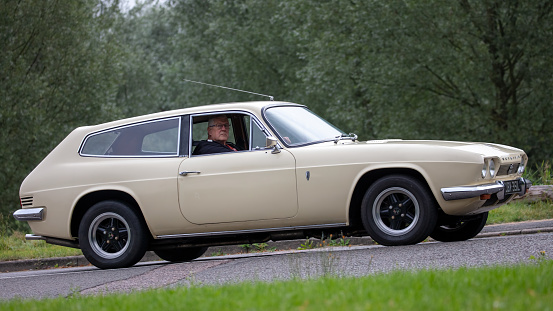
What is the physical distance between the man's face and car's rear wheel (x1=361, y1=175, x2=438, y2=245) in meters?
2.00

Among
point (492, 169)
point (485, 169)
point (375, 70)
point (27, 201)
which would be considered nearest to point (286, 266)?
point (485, 169)

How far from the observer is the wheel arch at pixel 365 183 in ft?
29.1

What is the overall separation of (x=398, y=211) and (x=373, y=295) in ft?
12.2

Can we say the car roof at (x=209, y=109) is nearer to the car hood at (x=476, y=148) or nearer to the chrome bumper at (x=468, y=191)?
the car hood at (x=476, y=148)

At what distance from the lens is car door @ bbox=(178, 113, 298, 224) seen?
909 centimetres

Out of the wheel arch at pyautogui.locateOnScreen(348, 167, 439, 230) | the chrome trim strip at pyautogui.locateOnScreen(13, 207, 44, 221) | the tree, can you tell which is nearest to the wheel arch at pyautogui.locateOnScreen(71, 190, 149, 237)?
the chrome trim strip at pyautogui.locateOnScreen(13, 207, 44, 221)

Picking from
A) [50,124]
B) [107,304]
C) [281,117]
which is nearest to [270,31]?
[50,124]

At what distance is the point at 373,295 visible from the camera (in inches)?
205

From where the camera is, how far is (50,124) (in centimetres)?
3025

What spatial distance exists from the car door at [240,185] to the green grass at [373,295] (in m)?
2.60

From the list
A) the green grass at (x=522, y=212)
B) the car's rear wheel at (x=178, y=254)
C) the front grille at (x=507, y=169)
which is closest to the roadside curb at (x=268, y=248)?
the green grass at (x=522, y=212)

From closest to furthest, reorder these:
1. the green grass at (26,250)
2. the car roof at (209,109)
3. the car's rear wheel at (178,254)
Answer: the car roof at (209,109), the car's rear wheel at (178,254), the green grass at (26,250)

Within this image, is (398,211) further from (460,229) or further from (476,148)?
(460,229)

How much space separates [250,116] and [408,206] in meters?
2.01
